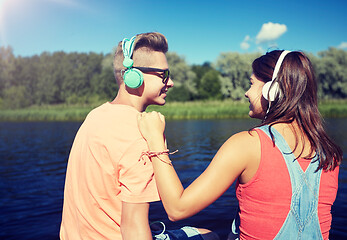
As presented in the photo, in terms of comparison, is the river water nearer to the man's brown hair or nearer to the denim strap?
the denim strap

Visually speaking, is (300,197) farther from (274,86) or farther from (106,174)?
(106,174)

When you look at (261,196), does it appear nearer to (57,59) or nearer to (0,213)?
(0,213)

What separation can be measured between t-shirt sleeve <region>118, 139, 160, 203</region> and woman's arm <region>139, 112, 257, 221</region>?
0.05 meters

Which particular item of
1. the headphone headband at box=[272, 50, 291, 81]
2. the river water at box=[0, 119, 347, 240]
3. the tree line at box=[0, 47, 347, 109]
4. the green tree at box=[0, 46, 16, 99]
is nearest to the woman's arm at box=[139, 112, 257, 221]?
the headphone headband at box=[272, 50, 291, 81]

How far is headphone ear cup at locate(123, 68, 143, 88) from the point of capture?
1.76 m

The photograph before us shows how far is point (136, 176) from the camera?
59.7 inches

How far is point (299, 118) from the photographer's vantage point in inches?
65.2

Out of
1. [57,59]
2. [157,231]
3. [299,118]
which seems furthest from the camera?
[57,59]

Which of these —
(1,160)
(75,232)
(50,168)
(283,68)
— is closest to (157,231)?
(75,232)

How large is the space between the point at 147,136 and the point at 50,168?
8.58m

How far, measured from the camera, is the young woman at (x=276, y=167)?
1506 mm

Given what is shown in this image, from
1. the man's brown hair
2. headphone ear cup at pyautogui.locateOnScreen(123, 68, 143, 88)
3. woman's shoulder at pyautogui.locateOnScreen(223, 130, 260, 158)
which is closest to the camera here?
→ woman's shoulder at pyautogui.locateOnScreen(223, 130, 260, 158)

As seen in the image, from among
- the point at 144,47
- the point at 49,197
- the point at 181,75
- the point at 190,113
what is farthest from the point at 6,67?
the point at 144,47

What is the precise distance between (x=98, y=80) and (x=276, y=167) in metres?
45.1
